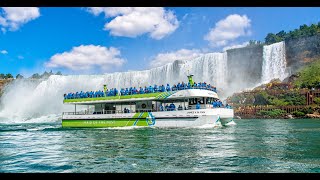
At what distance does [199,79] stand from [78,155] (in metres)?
53.5

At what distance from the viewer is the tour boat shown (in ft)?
74.3

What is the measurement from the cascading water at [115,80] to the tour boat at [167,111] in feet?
115

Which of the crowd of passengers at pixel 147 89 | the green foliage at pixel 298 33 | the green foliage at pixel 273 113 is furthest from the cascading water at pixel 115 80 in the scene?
the crowd of passengers at pixel 147 89

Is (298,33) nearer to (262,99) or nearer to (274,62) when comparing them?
(274,62)

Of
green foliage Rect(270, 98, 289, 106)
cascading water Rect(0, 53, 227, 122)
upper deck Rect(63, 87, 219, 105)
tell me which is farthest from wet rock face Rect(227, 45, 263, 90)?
upper deck Rect(63, 87, 219, 105)

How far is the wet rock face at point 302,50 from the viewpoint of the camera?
66875 mm

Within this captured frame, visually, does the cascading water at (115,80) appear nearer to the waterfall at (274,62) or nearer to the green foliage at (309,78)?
the waterfall at (274,62)

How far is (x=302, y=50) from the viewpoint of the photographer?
222 feet

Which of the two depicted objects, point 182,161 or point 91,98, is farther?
point 91,98

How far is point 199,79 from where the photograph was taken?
2510 inches

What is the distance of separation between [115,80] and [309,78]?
1356 inches

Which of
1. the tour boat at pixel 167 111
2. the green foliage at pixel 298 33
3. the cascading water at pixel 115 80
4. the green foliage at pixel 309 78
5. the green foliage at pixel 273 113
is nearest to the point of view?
the tour boat at pixel 167 111

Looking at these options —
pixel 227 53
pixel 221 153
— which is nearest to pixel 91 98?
pixel 221 153
